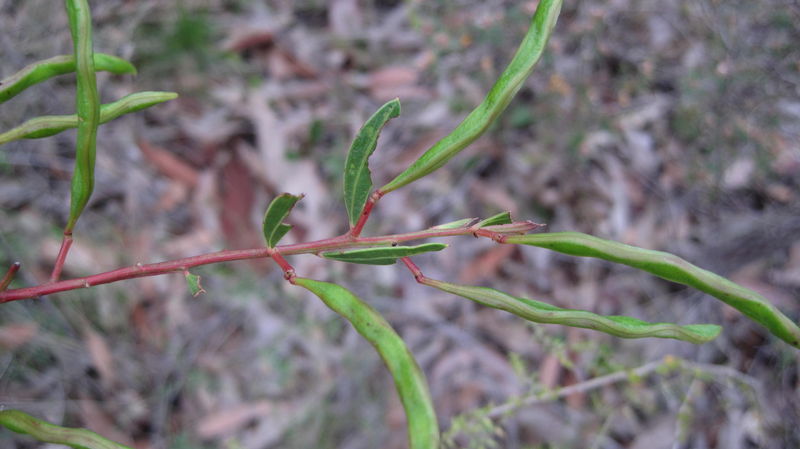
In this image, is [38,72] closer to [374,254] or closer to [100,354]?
[374,254]

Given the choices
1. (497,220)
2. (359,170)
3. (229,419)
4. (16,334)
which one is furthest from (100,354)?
(497,220)

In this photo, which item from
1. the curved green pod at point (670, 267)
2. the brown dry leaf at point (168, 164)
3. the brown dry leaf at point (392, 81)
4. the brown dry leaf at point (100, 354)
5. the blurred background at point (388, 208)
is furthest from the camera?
the brown dry leaf at point (392, 81)

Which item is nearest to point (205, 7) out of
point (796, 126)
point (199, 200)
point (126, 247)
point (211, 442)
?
point (199, 200)

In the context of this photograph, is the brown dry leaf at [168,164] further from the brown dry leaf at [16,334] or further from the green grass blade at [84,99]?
the green grass blade at [84,99]

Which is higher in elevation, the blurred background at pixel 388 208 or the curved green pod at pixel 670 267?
the blurred background at pixel 388 208

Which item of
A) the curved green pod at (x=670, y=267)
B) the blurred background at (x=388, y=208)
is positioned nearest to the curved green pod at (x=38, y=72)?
the curved green pod at (x=670, y=267)

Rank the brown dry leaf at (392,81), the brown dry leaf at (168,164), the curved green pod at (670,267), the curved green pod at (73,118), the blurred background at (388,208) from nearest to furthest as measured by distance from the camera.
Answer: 1. the curved green pod at (670,267)
2. the curved green pod at (73,118)
3. the blurred background at (388,208)
4. the brown dry leaf at (168,164)
5. the brown dry leaf at (392,81)

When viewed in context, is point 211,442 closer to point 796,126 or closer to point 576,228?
point 576,228
